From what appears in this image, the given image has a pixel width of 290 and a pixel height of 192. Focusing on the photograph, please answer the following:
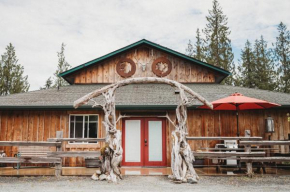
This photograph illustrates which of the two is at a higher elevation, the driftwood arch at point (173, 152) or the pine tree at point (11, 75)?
the pine tree at point (11, 75)

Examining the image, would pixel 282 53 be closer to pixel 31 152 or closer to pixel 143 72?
pixel 143 72

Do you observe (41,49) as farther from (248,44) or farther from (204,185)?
(204,185)

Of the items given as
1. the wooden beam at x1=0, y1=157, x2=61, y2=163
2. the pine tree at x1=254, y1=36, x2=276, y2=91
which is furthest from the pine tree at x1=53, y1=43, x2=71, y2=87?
the wooden beam at x1=0, y1=157, x2=61, y2=163

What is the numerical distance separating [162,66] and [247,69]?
68.7 ft

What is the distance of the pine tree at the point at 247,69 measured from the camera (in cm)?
3105

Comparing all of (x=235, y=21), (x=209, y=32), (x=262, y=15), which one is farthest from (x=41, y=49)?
(x=262, y=15)

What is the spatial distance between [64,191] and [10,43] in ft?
85.4

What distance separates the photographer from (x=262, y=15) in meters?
25.9

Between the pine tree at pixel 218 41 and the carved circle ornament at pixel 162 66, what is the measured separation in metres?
15.7

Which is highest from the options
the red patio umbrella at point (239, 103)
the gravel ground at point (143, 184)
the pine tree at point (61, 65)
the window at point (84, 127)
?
the pine tree at point (61, 65)

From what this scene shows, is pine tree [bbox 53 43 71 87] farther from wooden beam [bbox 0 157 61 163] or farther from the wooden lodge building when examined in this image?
wooden beam [bbox 0 157 61 163]

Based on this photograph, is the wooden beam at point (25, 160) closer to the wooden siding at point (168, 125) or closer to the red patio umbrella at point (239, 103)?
the wooden siding at point (168, 125)

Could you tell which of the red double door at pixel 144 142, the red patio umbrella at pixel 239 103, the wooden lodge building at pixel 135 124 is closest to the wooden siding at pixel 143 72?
the wooden lodge building at pixel 135 124

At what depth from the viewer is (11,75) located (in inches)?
1095
